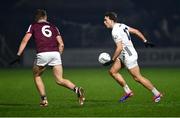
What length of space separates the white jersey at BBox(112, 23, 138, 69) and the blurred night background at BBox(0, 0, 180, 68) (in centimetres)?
1742

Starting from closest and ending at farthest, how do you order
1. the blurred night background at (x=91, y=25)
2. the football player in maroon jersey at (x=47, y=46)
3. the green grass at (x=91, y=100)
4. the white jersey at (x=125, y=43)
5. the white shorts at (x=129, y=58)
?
the green grass at (x=91, y=100) → the football player in maroon jersey at (x=47, y=46) → the white jersey at (x=125, y=43) → the white shorts at (x=129, y=58) → the blurred night background at (x=91, y=25)

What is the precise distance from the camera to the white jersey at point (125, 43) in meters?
14.4

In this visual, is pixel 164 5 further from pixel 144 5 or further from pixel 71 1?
pixel 71 1

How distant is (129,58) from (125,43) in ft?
1.15

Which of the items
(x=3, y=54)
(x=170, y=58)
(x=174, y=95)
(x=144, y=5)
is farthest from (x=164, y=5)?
(x=174, y=95)

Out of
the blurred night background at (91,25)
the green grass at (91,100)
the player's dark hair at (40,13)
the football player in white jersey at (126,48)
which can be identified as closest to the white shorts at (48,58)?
the player's dark hair at (40,13)

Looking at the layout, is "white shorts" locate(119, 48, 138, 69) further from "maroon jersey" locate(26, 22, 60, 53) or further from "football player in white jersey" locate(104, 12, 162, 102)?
"maroon jersey" locate(26, 22, 60, 53)

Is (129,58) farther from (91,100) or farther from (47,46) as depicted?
(47,46)

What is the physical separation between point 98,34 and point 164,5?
388cm

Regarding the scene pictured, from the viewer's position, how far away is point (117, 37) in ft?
47.1

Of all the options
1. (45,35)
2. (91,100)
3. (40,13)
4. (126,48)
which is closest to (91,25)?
(91,100)

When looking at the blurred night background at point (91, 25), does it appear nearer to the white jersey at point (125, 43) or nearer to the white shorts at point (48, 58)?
the white jersey at point (125, 43)

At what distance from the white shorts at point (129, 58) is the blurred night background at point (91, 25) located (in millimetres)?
17388

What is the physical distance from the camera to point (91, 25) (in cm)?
3469
